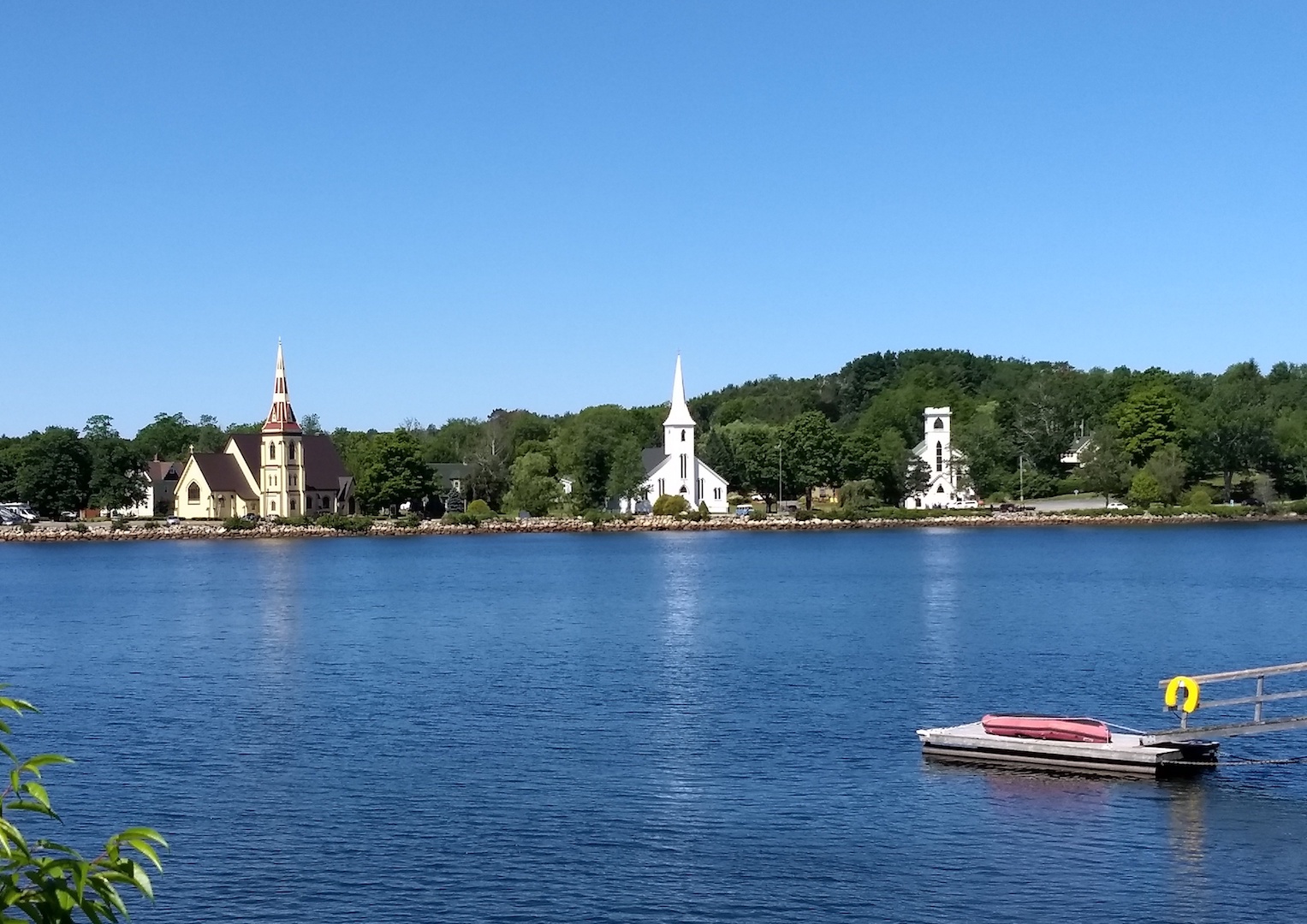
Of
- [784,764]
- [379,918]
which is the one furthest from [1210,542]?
[379,918]

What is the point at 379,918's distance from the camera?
59.3 ft

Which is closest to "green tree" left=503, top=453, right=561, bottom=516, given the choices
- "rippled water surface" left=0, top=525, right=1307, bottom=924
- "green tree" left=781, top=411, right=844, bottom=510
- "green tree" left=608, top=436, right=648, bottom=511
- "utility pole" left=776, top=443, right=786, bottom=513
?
"green tree" left=608, top=436, right=648, bottom=511

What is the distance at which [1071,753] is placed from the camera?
2602 cm

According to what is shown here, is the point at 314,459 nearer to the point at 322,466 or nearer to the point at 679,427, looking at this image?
the point at 322,466

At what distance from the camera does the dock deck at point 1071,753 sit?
25.6m

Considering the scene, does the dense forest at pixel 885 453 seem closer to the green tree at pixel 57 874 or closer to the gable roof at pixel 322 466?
the gable roof at pixel 322 466

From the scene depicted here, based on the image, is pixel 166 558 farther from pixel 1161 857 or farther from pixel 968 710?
pixel 1161 857

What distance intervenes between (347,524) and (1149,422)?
7742 centimetres

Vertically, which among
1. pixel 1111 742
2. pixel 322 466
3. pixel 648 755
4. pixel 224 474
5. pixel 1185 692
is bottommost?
pixel 648 755

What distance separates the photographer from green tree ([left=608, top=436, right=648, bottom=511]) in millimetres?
137250

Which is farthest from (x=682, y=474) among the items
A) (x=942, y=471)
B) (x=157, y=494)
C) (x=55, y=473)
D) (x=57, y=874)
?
(x=57, y=874)

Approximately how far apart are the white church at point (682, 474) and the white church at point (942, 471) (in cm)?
2006

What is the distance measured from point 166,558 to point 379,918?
293ft

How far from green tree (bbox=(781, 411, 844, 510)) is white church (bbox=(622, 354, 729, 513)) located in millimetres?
8808
